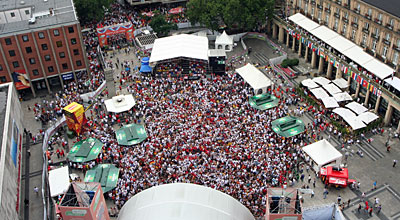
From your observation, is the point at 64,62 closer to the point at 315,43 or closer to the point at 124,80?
the point at 124,80

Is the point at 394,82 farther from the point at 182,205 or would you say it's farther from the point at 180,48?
the point at 182,205

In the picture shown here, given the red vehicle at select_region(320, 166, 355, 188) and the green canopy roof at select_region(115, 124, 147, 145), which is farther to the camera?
the green canopy roof at select_region(115, 124, 147, 145)

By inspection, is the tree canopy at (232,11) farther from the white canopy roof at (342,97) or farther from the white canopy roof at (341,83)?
the white canopy roof at (342,97)

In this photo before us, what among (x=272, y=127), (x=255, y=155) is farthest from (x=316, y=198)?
(x=272, y=127)

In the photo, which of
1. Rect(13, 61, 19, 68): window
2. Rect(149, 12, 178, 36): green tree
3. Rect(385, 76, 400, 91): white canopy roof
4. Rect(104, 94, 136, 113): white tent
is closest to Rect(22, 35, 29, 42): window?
Rect(13, 61, 19, 68): window

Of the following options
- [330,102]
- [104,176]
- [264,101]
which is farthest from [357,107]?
[104,176]

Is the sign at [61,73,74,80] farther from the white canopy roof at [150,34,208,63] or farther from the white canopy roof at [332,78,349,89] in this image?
the white canopy roof at [332,78,349,89]
